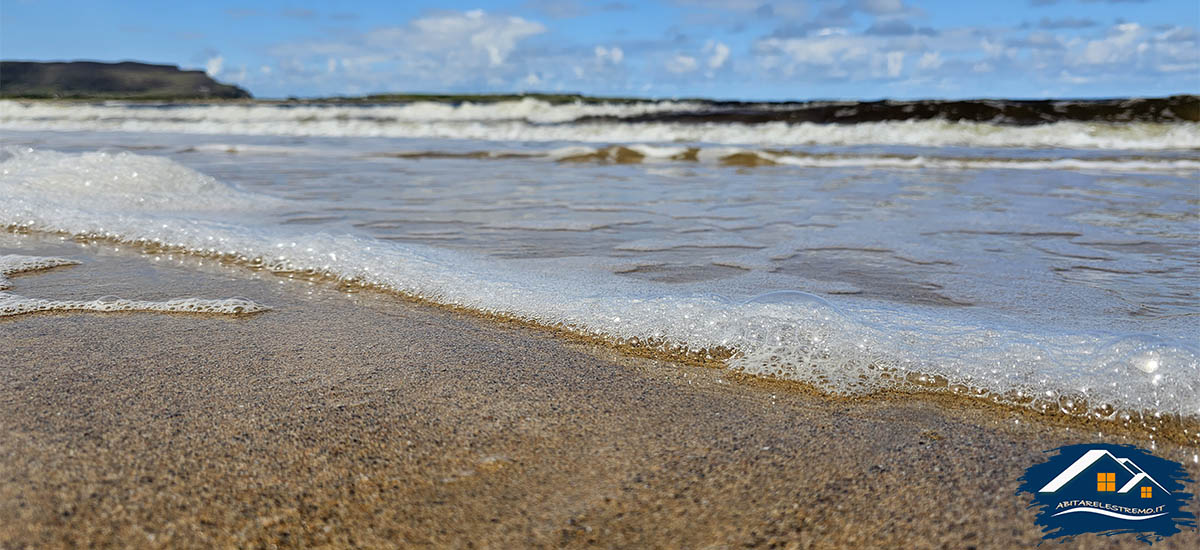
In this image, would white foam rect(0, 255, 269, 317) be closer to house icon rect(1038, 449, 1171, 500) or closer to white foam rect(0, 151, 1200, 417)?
white foam rect(0, 151, 1200, 417)

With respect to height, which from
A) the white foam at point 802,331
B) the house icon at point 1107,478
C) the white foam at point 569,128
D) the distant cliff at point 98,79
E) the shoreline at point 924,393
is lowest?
the house icon at point 1107,478

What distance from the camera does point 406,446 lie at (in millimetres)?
1352

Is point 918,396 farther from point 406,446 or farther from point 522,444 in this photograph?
point 406,446

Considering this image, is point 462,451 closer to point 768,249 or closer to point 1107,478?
point 1107,478

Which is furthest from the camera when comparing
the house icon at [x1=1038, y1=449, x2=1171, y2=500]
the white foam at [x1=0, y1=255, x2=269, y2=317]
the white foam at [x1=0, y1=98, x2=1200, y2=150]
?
the white foam at [x1=0, y1=98, x2=1200, y2=150]

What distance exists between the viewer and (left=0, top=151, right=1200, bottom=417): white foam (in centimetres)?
167

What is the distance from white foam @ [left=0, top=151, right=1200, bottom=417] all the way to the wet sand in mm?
116

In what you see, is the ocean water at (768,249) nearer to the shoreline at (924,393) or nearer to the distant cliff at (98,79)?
the shoreline at (924,393)

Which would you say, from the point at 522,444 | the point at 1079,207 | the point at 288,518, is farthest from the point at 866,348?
the point at 1079,207

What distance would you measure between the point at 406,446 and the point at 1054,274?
246 centimetres

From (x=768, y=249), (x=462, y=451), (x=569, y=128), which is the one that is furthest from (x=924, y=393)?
(x=569, y=128)

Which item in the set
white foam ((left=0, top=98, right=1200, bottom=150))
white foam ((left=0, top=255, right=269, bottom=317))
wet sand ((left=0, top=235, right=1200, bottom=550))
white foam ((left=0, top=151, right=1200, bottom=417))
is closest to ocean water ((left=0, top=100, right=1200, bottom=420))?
white foam ((left=0, top=151, right=1200, bottom=417))

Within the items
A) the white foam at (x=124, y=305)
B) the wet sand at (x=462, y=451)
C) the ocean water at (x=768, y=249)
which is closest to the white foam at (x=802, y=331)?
the ocean water at (x=768, y=249)

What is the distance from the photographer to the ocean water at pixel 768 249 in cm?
183
